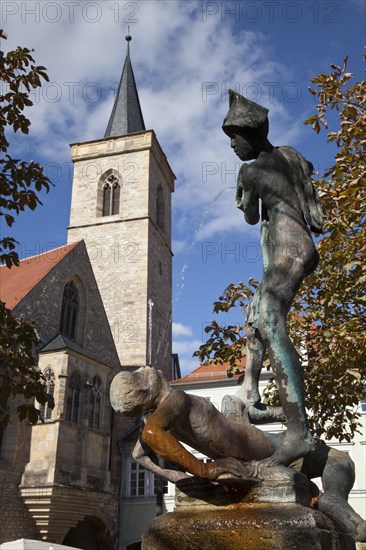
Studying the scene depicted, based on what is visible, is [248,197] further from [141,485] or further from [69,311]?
[141,485]

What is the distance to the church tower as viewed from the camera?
28453mm

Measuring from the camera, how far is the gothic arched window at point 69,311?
21.9 meters

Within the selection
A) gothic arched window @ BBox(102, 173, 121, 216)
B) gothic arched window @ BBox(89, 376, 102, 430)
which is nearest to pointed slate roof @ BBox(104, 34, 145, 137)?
gothic arched window @ BBox(102, 173, 121, 216)

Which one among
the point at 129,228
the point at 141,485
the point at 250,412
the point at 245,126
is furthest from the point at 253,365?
the point at 129,228

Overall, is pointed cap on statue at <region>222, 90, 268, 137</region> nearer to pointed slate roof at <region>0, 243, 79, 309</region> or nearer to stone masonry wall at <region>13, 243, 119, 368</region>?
pointed slate roof at <region>0, 243, 79, 309</region>

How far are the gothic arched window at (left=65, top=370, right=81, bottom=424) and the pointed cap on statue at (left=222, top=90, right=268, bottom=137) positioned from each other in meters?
16.4

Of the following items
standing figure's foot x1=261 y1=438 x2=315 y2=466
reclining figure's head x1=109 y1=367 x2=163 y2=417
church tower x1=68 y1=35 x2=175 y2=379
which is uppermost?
church tower x1=68 y1=35 x2=175 y2=379

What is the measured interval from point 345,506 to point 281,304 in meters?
1.03

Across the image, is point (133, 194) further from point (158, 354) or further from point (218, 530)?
point (218, 530)

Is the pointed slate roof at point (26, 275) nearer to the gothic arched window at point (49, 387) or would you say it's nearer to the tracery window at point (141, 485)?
the gothic arched window at point (49, 387)

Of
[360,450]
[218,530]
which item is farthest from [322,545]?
[360,450]

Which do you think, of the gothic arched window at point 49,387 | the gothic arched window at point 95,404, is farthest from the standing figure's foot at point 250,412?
the gothic arched window at point 95,404

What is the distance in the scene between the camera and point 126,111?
37.2 metres

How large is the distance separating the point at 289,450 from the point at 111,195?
31.0m
